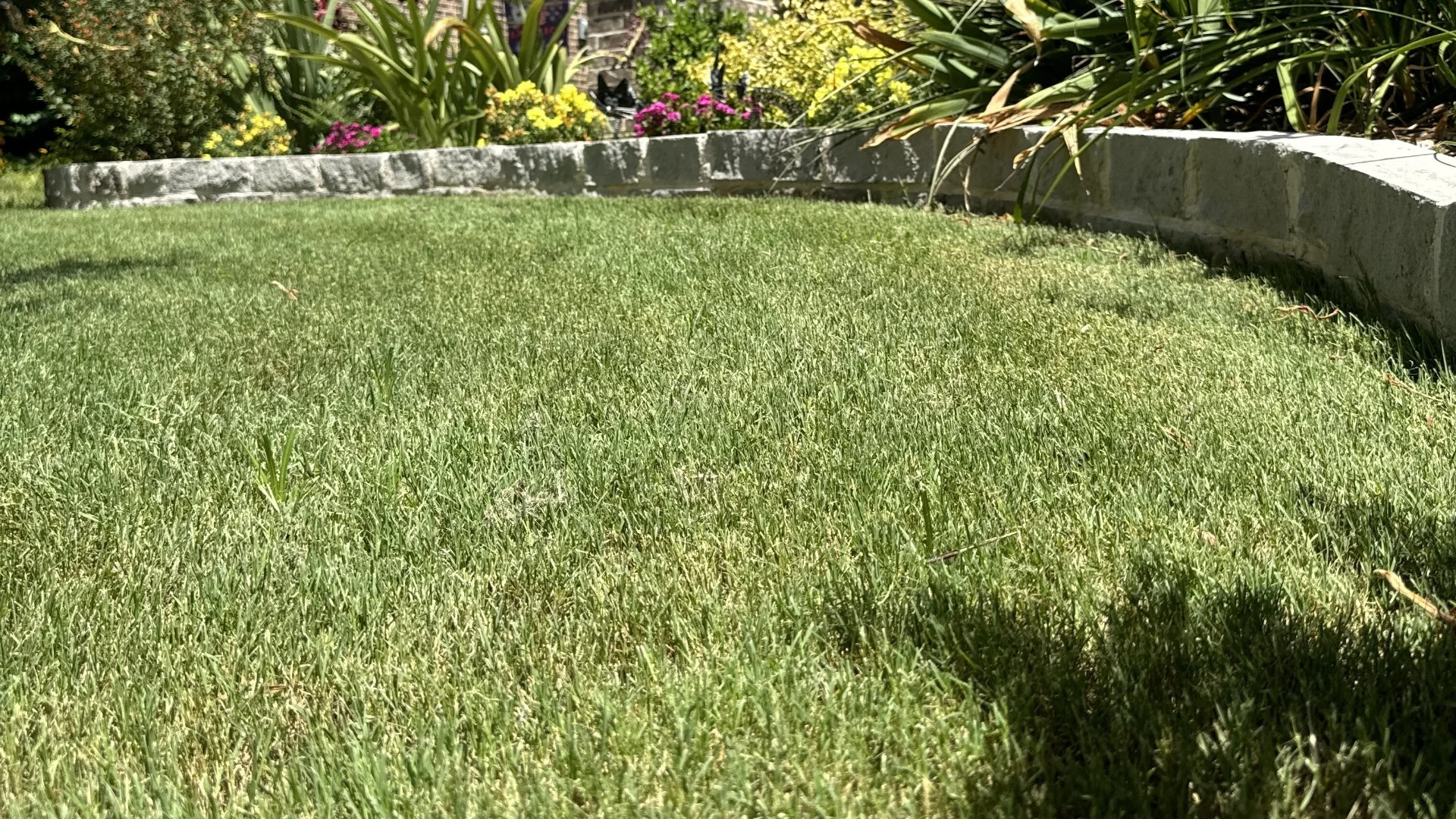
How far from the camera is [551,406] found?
2723 mm

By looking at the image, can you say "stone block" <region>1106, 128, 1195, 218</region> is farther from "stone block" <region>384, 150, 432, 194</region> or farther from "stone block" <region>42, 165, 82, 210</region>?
"stone block" <region>42, 165, 82, 210</region>

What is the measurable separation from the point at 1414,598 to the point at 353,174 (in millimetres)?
8566

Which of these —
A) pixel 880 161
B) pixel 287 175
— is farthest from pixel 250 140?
pixel 880 161

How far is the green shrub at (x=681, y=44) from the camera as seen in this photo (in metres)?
9.08

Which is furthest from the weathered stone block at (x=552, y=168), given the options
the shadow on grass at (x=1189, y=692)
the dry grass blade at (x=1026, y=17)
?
the shadow on grass at (x=1189, y=692)

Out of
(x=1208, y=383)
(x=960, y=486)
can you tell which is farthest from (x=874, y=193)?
(x=960, y=486)

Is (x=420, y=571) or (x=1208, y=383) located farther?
(x=1208, y=383)

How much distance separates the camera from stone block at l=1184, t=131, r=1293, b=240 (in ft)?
12.4

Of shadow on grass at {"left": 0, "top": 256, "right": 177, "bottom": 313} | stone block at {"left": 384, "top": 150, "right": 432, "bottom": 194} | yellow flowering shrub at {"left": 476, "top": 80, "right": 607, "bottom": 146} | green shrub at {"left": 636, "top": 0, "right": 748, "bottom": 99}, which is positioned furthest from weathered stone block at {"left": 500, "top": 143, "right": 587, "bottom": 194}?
shadow on grass at {"left": 0, "top": 256, "right": 177, "bottom": 313}

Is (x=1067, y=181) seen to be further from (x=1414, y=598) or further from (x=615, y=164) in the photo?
(x=1414, y=598)

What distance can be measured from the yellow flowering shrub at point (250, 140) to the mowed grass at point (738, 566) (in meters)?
6.86

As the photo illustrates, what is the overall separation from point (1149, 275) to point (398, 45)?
825 centimetres

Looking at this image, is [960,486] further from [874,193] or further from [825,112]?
[825,112]

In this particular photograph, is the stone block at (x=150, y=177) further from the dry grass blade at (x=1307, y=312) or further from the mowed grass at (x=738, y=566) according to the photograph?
the dry grass blade at (x=1307, y=312)
